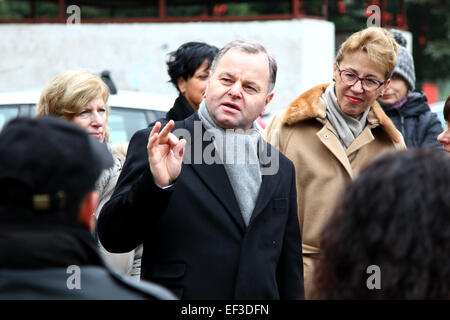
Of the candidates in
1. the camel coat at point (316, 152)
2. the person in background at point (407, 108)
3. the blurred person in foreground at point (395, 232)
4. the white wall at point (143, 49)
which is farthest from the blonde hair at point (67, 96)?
the white wall at point (143, 49)

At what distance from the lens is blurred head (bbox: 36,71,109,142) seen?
433cm

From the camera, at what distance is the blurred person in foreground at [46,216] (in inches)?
72.7

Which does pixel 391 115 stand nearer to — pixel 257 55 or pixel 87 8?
pixel 257 55

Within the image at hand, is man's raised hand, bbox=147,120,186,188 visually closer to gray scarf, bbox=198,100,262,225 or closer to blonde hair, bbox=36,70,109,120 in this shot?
gray scarf, bbox=198,100,262,225

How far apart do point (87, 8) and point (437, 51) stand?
38.3 ft

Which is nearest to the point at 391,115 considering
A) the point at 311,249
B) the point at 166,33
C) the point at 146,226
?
the point at 311,249

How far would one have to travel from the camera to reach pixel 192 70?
510 cm

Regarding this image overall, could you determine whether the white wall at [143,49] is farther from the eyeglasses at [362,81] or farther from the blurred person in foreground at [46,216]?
the blurred person in foreground at [46,216]

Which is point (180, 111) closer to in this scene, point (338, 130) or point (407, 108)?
point (338, 130)

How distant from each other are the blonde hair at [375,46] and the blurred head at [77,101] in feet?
4.73

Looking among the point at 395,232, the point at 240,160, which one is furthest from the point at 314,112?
the point at 395,232

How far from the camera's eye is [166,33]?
13.6 m

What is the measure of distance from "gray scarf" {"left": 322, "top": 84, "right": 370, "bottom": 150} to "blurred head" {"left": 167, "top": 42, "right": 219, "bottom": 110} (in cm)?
106

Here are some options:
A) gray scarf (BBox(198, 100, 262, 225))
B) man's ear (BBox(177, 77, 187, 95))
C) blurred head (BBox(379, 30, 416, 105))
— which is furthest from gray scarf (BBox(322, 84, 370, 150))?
blurred head (BBox(379, 30, 416, 105))
